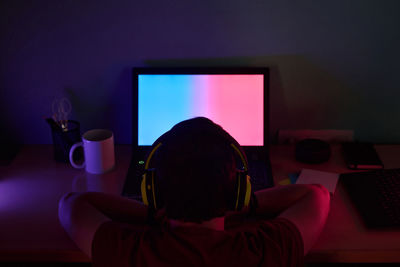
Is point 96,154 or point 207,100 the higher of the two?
point 207,100

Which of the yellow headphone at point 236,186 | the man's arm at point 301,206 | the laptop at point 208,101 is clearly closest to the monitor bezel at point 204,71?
the laptop at point 208,101

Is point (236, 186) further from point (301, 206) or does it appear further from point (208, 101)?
point (208, 101)

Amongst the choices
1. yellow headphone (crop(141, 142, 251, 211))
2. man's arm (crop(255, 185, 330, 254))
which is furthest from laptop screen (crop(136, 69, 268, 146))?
yellow headphone (crop(141, 142, 251, 211))

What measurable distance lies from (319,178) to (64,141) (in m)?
0.86

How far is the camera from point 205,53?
1.49 meters

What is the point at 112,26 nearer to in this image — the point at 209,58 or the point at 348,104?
the point at 209,58

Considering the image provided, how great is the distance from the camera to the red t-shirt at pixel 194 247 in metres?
0.90

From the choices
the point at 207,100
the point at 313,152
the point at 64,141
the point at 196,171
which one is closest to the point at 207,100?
the point at 207,100

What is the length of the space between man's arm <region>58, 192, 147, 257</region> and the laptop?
30cm

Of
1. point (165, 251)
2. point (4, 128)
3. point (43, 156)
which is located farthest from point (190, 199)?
point (4, 128)

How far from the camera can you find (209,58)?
4.90ft

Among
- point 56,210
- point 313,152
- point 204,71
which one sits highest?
point 204,71

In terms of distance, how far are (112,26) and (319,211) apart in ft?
2.92

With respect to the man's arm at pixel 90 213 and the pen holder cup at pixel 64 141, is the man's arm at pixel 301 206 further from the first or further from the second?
the pen holder cup at pixel 64 141
